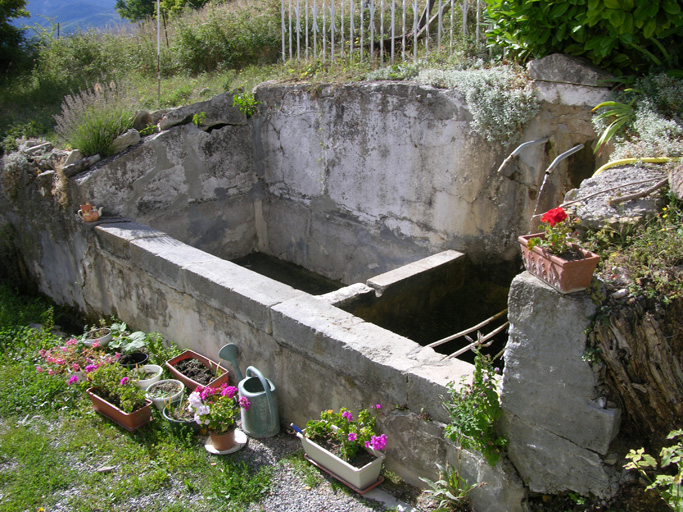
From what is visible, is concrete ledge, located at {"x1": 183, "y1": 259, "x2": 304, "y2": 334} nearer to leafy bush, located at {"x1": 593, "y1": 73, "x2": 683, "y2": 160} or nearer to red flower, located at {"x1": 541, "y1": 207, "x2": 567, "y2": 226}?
red flower, located at {"x1": 541, "y1": 207, "x2": 567, "y2": 226}

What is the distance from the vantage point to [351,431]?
10.3ft

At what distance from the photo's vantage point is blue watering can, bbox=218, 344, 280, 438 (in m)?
3.69

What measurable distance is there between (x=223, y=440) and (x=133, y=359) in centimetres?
149

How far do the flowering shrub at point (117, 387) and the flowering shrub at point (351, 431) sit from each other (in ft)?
4.68

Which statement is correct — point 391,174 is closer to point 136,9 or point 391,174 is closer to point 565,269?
point 565,269

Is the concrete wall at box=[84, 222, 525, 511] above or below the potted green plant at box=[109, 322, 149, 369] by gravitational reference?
above

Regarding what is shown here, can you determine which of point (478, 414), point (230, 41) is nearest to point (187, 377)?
point (478, 414)

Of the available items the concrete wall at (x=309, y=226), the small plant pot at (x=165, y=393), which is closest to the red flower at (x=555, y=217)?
the concrete wall at (x=309, y=226)

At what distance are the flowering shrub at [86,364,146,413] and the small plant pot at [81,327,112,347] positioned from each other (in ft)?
2.40

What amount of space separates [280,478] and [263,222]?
4025 mm

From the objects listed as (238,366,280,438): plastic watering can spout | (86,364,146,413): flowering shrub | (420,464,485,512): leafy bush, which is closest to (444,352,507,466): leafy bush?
(420,464,485,512): leafy bush

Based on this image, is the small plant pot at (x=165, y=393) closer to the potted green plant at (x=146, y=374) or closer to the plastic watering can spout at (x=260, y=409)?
the potted green plant at (x=146, y=374)

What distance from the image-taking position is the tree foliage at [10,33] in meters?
8.60

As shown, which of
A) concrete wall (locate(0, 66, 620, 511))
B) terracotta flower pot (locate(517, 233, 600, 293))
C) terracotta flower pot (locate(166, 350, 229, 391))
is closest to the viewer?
terracotta flower pot (locate(517, 233, 600, 293))
